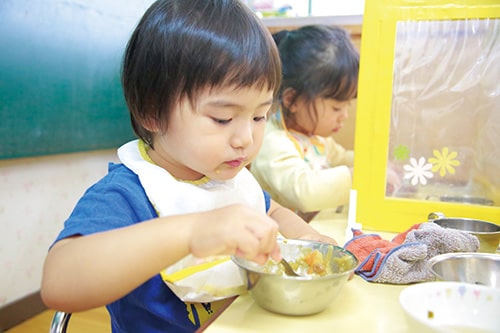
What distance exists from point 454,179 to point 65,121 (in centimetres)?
141

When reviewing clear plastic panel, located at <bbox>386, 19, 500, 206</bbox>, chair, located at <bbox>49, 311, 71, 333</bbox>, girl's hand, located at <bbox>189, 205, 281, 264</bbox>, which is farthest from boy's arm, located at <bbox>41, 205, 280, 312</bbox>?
clear plastic panel, located at <bbox>386, 19, 500, 206</bbox>

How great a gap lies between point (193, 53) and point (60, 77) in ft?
3.99

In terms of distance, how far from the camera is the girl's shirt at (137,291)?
0.63 m

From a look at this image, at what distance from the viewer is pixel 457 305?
514 mm

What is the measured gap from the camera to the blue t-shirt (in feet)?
2.01

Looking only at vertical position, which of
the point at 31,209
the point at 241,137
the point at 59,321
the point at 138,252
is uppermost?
the point at 241,137

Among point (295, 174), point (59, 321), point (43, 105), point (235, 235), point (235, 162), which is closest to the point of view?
point (235, 235)

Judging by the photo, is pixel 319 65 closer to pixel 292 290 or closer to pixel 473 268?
pixel 473 268

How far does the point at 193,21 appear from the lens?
701 millimetres

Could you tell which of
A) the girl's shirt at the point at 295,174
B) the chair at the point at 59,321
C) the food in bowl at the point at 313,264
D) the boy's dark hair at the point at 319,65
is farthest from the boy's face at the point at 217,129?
the boy's dark hair at the point at 319,65

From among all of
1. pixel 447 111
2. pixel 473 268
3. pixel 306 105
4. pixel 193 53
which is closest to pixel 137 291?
pixel 193 53

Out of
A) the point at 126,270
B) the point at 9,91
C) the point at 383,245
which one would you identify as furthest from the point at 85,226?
the point at 9,91

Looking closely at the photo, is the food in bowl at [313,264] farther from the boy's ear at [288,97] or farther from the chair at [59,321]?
the boy's ear at [288,97]

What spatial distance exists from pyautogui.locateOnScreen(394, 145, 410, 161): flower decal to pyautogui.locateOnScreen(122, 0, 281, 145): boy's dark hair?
374mm
